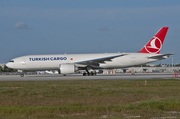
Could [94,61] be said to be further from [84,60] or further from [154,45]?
[154,45]

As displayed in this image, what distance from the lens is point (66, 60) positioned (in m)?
43.6

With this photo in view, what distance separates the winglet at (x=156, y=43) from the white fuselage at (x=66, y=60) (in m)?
1.63

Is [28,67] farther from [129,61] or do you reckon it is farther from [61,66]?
[129,61]

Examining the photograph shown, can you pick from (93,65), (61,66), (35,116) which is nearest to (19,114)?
(35,116)

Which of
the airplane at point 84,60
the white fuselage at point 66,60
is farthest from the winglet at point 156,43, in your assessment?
the white fuselage at point 66,60

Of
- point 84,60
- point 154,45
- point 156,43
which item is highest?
point 156,43

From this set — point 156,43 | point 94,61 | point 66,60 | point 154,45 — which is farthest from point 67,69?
point 156,43

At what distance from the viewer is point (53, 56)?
43.7 metres

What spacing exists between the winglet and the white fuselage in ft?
5.34

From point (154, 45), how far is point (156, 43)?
472 millimetres

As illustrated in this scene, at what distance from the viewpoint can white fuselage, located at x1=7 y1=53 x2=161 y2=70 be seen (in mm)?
43375

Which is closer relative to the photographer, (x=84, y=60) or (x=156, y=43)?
(x=84, y=60)

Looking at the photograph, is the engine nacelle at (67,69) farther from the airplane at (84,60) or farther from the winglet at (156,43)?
the winglet at (156,43)

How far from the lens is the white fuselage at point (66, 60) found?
43.4 m
